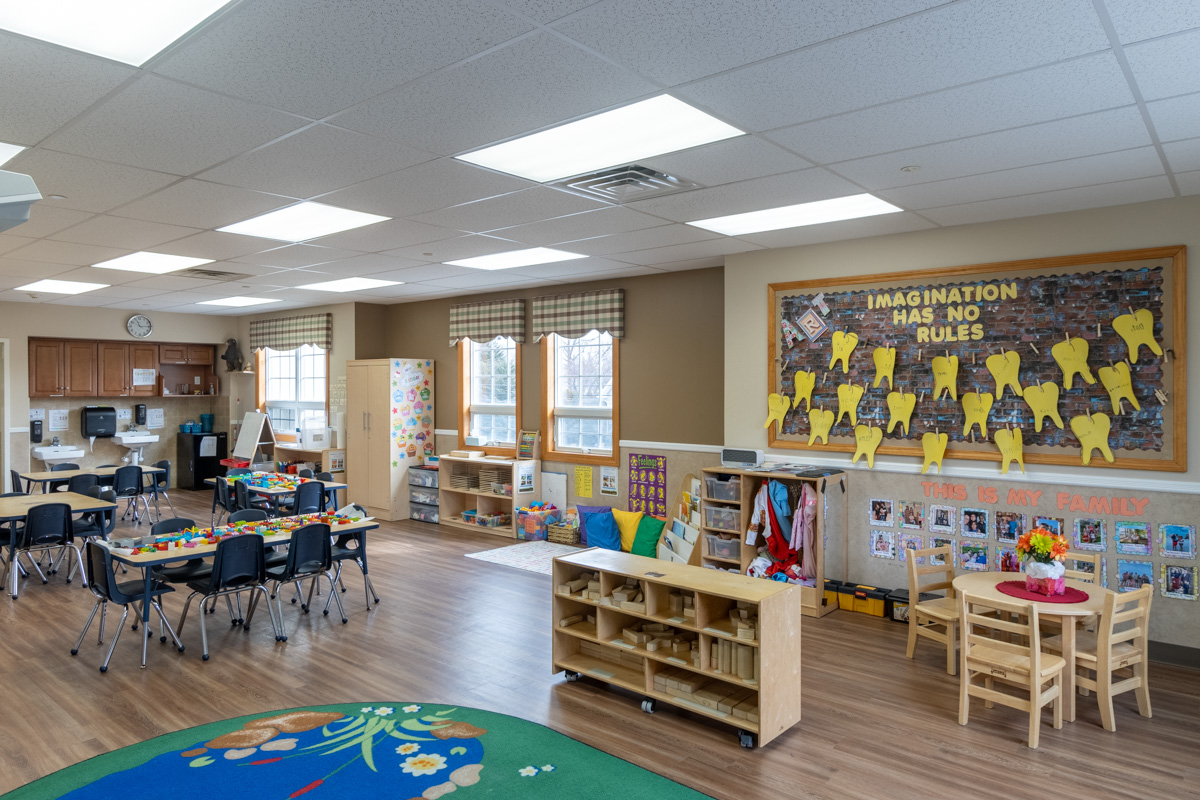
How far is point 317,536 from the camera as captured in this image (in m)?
5.14

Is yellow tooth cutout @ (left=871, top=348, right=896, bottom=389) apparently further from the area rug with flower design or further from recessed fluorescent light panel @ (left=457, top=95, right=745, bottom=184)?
the area rug with flower design

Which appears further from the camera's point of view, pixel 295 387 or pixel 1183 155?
pixel 295 387

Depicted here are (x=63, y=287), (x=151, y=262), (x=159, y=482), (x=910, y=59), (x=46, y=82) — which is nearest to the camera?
(x=910, y=59)

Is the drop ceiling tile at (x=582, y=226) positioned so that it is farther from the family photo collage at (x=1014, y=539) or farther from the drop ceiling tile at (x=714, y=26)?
the family photo collage at (x=1014, y=539)

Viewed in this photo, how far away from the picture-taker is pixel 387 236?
5.36 m

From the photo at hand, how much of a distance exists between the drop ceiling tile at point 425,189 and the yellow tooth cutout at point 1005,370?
330 centimetres

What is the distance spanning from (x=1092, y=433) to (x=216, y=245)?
6285mm

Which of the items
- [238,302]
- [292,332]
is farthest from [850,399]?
[292,332]

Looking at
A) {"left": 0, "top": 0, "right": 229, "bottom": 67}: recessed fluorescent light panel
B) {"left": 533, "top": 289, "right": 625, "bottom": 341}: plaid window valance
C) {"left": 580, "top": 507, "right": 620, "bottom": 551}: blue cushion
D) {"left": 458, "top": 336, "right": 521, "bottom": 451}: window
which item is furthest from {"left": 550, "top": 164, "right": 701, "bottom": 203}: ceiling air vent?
{"left": 458, "top": 336, "right": 521, "bottom": 451}: window

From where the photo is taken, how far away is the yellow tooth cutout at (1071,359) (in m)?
4.64

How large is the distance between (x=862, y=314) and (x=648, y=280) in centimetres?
243

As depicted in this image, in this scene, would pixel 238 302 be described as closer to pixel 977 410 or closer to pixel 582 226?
pixel 582 226

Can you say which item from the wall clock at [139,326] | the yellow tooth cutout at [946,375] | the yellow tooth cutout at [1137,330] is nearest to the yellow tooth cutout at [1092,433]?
the yellow tooth cutout at [1137,330]

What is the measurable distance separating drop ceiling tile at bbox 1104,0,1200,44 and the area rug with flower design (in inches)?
122
